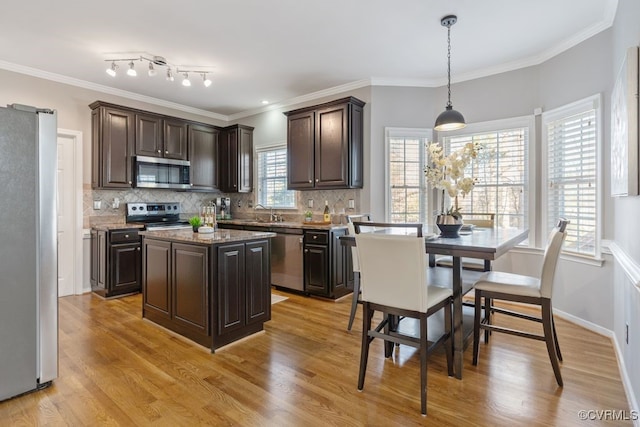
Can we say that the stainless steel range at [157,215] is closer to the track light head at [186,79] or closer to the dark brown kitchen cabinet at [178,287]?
the dark brown kitchen cabinet at [178,287]

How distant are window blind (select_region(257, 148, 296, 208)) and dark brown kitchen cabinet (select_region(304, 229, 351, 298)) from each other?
1336 millimetres

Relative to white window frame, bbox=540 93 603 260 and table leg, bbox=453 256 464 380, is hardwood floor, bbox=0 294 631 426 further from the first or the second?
white window frame, bbox=540 93 603 260

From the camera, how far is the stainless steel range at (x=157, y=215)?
15.7ft

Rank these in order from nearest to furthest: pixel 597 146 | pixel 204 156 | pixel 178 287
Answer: pixel 178 287, pixel 597 146, pixel 204 156

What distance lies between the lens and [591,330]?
3133 millimetres

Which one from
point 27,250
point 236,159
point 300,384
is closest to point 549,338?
point 300,384

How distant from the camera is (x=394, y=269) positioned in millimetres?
2059

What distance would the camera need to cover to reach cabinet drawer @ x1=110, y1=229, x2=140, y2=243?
424 cm

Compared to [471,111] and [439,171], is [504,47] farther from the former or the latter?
[439,171]

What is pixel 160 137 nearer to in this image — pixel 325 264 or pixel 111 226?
pixel 111 226

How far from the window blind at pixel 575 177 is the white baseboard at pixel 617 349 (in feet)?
2.18

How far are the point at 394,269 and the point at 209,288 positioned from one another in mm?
1499

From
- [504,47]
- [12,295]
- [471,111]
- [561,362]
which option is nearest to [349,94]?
[471,111]

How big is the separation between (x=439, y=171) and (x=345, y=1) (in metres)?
1.61
